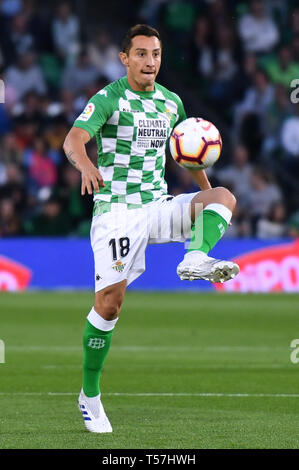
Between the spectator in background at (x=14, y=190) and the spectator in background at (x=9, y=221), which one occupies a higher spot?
the spectator in background at (x=14, y=190)

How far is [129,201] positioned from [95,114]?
609mm

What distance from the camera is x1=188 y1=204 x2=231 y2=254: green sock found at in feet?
21.4

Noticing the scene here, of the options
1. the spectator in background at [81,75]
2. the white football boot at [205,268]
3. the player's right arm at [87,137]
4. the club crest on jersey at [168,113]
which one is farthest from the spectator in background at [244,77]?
the white football boot at [205,268]

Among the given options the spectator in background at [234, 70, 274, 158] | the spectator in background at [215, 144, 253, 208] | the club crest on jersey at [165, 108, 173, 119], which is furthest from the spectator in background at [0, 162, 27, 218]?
the club crest on jersey at [165, 108, 173, 119]

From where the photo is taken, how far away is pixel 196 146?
6.95 m

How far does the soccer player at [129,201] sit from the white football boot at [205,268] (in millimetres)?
138

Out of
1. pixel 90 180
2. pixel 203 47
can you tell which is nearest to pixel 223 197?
pixel 90 180

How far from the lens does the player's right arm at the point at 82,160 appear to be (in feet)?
19.8

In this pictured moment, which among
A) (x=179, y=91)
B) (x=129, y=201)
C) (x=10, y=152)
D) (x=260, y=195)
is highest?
(x=179, y=91)

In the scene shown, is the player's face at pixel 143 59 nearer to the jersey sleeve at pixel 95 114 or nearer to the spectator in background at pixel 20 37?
the jersey sleeve at pixel 95 114

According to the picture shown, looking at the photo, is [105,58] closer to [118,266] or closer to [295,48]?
[295,48]

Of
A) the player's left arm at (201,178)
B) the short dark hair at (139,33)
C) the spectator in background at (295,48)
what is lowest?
the player's left arm at (201,178)

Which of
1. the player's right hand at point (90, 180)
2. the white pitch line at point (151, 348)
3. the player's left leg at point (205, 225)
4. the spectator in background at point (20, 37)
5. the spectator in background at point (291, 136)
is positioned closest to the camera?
the player's right hand at point (90, 180)

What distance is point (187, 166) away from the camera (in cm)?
704
